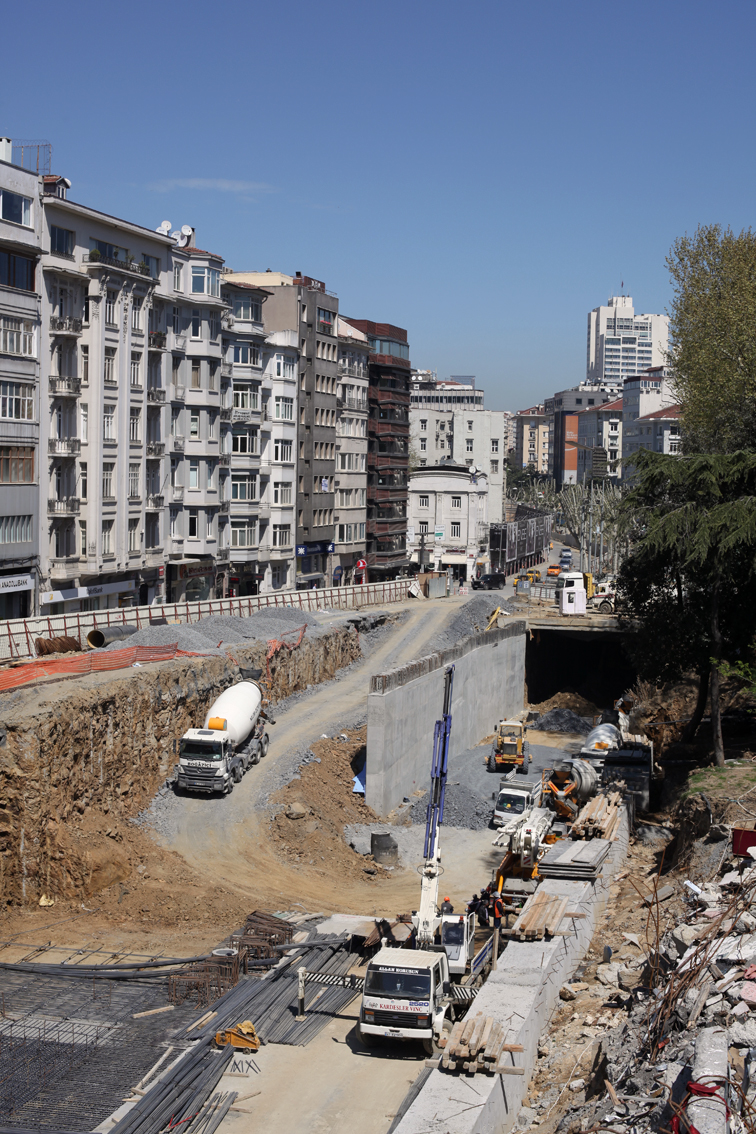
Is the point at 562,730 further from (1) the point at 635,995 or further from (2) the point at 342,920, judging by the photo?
(1) the point at 635,995

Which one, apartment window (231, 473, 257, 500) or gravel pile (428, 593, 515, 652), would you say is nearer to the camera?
gravel pile (428, 593, 515, 652)

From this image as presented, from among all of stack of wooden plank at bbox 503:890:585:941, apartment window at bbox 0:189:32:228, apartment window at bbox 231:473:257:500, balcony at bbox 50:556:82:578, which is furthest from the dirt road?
apartment window at bbox 231:473:257:500

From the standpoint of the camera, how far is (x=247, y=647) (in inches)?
2020

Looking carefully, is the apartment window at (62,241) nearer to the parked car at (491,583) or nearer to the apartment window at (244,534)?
the apartment window at (244,534)

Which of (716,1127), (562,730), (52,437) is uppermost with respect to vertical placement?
(52,437)

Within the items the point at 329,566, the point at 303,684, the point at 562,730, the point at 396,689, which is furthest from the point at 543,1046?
the point at 329,566

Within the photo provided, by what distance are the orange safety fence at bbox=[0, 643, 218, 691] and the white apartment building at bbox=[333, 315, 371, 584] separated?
4528 cm

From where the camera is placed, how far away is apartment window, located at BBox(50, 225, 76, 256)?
55844mm

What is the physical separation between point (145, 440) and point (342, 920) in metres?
38.7

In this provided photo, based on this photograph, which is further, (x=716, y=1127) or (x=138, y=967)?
(x=138, y=967)

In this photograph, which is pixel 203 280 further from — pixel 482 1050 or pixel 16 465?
pixel 482 1050

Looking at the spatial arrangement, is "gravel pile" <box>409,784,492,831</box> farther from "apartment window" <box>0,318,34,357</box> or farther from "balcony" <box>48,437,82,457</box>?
"apartment window" <box>0,318,34,357</box>

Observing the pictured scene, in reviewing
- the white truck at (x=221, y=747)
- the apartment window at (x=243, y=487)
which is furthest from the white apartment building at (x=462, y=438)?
the white truck at (x=221, y=747)

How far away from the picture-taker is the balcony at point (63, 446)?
55.9 meters
